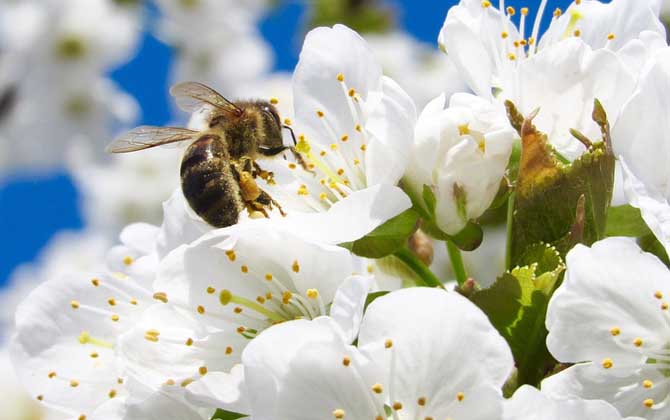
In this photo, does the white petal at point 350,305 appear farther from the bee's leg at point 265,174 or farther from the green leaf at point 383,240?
the bee's leg at point 265,174

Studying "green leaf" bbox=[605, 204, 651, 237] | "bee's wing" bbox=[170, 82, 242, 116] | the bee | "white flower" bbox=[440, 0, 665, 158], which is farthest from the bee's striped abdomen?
"green leaf" bbox=[605, 204, 651, 237]

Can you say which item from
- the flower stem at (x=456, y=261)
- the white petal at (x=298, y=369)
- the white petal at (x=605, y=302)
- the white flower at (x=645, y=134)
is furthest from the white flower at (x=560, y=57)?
the white petal at (x=298, y=369)

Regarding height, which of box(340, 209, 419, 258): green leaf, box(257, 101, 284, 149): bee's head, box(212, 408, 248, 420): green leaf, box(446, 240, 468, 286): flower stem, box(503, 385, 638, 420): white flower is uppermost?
box(257, 101, 284, 149): bee's head

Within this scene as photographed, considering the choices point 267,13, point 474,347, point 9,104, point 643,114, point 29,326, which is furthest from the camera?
point 267,13

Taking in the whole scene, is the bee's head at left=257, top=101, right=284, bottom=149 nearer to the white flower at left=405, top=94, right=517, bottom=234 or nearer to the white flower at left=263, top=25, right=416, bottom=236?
the white flower at left=263, top=25, right=416, bottom=236

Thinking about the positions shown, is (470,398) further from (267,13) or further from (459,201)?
(267,13)

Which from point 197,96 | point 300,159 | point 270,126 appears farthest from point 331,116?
point 197,96

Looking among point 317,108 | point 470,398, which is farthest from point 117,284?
point 470,398
